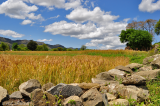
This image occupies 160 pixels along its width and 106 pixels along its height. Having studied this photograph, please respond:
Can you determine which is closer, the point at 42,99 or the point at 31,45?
the point at 42,99

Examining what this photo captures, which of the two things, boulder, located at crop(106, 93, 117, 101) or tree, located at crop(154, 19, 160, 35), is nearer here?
boulder, located at crop(106, 93, 117, 101)

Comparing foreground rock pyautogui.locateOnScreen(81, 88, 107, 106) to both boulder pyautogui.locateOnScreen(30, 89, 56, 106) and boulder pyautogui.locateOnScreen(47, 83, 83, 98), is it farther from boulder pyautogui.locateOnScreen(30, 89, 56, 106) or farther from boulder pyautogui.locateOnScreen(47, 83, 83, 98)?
boulder pyautogui.locateOnScreen(30, 89, 56, 106)

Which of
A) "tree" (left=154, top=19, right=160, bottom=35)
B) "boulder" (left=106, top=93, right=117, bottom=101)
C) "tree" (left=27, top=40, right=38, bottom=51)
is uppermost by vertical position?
"tree" (left=154, top=19, right=160, bottom=35)

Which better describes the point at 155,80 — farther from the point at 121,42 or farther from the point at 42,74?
the point at 121,42

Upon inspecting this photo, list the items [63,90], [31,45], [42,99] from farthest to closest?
[31,45] < [63,90] < [42,99]

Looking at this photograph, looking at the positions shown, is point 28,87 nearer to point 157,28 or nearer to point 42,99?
point 42,99

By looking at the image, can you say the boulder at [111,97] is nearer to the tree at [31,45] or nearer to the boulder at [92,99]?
the boulder at [92,99]

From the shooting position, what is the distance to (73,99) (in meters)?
2.28

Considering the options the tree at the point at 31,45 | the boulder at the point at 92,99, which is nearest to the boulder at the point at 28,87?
the boulder at the point at 92,99

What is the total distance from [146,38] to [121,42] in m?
11.1

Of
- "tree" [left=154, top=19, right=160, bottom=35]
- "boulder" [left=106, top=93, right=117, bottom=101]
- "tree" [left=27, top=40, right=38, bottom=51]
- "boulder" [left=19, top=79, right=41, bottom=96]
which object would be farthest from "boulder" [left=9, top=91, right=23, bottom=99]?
"tree" [left=27, top=40, right=38, bottom=51]

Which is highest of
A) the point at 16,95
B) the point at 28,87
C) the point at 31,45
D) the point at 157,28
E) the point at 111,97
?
the point at 157,28

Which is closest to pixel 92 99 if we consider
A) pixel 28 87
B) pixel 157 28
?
pixel 28 87

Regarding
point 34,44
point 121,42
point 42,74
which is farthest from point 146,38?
point 34,44
